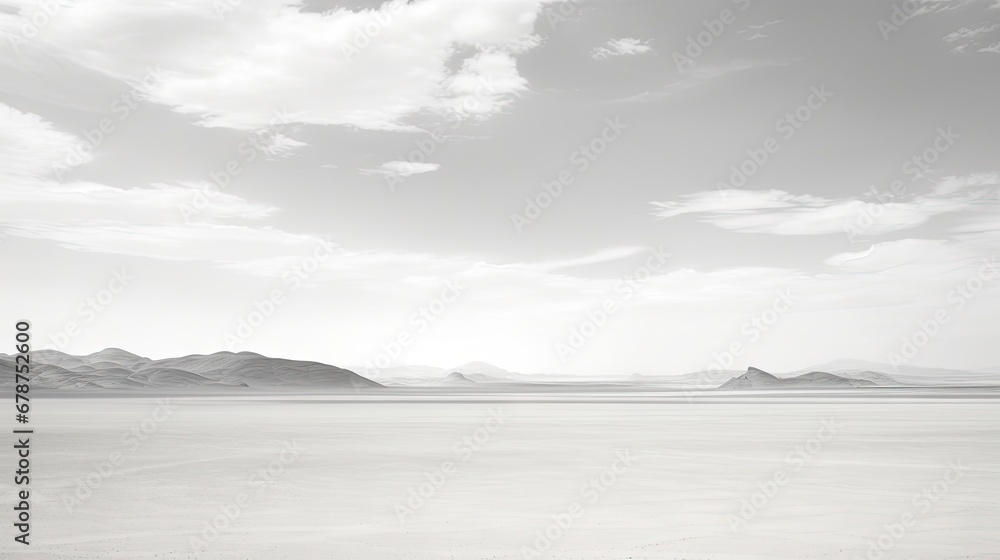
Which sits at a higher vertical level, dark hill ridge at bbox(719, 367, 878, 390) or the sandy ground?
dark hill ridge at bbox(719, 367, 878, 390)

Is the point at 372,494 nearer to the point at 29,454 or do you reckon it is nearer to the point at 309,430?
the point at 29,454

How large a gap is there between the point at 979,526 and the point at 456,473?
1036 cm

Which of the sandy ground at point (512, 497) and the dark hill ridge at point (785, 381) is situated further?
the dark hill ridge at point (785, 381)

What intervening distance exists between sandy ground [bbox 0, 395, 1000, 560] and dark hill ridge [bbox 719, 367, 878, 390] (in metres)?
133

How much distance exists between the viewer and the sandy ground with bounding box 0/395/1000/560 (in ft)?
36.9

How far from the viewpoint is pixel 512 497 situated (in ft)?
50.4

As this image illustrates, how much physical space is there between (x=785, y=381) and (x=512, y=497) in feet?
554

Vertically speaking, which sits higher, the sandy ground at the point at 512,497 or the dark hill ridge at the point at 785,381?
the dark hill ridge at the point at 785,381

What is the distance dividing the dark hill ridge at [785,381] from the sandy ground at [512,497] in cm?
13322

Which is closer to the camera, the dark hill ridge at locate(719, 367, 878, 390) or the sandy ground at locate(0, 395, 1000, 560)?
the sandy ground at locate(0, 395, 1000, 560)

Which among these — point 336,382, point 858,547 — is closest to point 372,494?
point 858,547

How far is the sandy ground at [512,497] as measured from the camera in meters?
11.2

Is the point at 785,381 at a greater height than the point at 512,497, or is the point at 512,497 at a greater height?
the point at 785,381

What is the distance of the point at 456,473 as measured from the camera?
18781 mm
